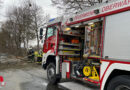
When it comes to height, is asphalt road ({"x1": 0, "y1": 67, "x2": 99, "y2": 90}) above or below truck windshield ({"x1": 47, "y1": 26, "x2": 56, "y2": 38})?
below

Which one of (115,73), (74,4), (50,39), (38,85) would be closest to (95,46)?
(115,73)

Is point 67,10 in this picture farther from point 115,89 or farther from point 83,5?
point 115,89

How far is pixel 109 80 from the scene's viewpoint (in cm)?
342

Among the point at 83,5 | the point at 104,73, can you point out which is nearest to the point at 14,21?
the point at 83,5

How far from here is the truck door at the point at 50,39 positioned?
604cm

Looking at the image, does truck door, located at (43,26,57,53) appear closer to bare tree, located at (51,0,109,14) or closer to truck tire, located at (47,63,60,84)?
truck tire, located at (47,63,60,84)

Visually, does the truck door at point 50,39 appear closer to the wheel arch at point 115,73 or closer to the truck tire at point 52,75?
the truck tire at point 52,75

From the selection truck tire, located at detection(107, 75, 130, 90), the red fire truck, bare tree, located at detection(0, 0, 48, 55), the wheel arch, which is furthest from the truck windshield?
bare tree, located at detection(0, 0, 48, 55)

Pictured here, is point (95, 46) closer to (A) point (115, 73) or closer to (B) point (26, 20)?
(A) point (115, 73)

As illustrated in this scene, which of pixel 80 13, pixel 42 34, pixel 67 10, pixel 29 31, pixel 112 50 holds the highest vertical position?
pixel 67 10

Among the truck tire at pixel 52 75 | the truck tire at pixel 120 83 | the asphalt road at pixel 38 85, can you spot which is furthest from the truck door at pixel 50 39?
the truck tire at pixel 120 83

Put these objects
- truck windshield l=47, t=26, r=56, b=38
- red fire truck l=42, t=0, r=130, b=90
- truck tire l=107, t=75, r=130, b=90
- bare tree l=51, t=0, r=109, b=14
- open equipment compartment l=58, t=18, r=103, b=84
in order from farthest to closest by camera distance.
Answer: bare tree l=51, t=0, r=109, b=14, truck windshield l=47, t=26, r=56, b=38, open equipment compartment l=58, t=18, r=103, b=84, red fire truck l=42, t=0, r=130, b=90, truck tire l=107, t=75, r=130, b=90

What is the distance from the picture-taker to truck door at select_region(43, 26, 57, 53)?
19.8ft

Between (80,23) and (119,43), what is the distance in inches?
73.7
